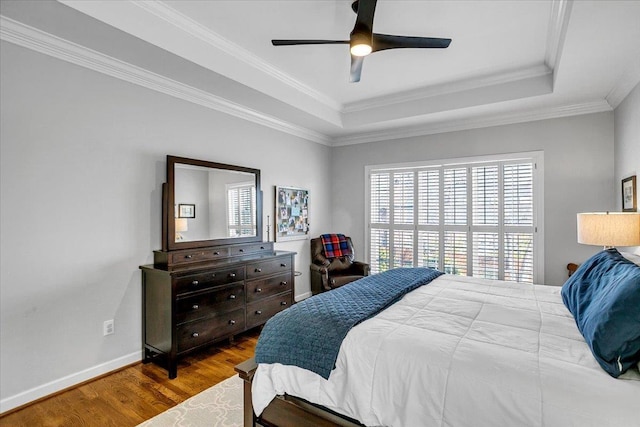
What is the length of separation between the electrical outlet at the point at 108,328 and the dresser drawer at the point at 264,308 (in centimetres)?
119

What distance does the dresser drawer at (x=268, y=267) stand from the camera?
3.45 meters

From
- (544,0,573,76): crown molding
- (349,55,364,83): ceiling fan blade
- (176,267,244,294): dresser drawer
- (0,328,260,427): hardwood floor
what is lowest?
(0,328,260,427): hardwood floor

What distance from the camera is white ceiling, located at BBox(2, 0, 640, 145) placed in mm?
2387

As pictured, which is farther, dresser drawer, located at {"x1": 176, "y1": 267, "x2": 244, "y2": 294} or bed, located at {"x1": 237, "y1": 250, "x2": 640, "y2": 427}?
dresser drawer, located at {"x1": 176, "y1": 267, "x2": 244, "y2": 294}

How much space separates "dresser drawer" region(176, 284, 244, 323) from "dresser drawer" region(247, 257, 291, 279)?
189 mm

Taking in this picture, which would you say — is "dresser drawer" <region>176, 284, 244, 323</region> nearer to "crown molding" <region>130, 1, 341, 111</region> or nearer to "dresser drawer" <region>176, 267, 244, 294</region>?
"dresser drawer" <region>176, 267, 244, 294</region>

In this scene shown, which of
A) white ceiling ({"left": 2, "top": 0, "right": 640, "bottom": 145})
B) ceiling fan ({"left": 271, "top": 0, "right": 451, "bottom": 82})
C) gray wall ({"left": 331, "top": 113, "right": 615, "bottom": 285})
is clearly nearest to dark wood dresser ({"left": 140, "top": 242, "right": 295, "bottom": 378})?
white ceiling ({"left": 2, "top": 0, "right": 640, "bottom": 145})

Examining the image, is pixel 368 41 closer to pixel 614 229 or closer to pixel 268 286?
pixel 614 229

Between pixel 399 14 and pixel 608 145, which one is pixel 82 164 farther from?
pixel 608 145

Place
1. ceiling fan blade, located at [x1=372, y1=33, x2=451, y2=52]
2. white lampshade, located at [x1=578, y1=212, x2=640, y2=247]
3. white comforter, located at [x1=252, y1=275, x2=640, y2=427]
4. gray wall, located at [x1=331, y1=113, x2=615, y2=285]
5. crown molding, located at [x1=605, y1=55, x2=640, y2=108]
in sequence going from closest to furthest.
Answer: white comforter, located at [x1=252, y1=275, x2=640, y2=427] → ceiling fan blade, located at [x1=372, y1=33, x2=451, y2=52] → white lampshade, located at [x1=578, y1=212, x2=640, y2=247] → crown molding, located at [x1=605, y1=55, x2=640, y2=108] → gray wall, located at [x1=331, y1=113, x2=615, y2=285]

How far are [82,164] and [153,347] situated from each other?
5.42 feet

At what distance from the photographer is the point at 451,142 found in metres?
4.59

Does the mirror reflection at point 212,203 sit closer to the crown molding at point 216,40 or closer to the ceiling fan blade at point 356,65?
the crown molding at point 216,40

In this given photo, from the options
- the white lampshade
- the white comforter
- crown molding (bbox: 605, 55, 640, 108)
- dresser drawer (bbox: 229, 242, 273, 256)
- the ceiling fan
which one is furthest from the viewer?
dresser drawer (bbox: 229, 242, 273, 256)
